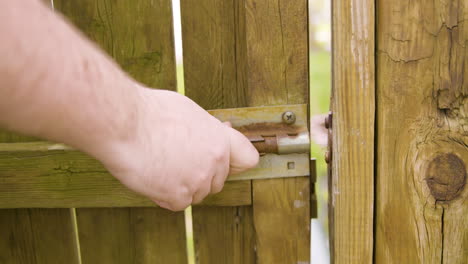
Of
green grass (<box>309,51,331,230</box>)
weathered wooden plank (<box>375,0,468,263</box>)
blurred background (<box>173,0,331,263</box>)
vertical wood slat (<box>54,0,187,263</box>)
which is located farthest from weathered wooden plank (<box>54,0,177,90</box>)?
green grass (<box>309,51,331,230</box>)

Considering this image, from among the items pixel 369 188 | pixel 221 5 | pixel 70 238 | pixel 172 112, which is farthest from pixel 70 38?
pixel 70 238

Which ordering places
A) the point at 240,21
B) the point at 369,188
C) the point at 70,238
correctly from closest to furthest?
the point at 369,188 → the point at 240,21 → the point at 70,238

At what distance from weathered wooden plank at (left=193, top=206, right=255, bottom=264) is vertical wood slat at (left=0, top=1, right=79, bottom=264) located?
0.40 meters

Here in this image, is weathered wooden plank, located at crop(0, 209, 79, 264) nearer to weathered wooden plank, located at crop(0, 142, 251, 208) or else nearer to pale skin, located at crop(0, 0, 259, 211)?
weathered wooden plank, located at crop(0, 142, 251, 208)

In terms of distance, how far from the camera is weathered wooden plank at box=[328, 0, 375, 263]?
0.80 meters

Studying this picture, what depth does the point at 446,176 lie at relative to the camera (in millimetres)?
819

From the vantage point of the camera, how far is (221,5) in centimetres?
116

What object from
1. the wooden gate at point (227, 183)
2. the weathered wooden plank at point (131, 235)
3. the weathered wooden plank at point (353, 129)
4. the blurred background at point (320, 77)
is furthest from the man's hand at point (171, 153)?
the blurred background at point (320, 77)

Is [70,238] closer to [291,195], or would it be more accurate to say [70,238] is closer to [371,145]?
[291,195]

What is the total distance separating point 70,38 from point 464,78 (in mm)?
647

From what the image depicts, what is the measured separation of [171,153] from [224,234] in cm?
67

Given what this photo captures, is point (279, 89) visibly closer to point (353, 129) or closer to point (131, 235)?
point (353, 129)

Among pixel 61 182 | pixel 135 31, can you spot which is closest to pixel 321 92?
pixel 135 31

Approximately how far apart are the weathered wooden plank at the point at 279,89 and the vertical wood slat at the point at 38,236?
602 mm
